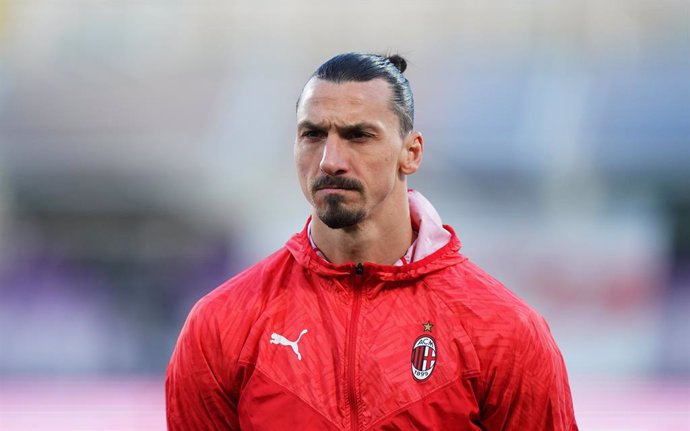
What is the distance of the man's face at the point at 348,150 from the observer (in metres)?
2.34

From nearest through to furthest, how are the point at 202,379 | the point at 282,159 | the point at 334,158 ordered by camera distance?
the point at 334,158 → the point at 202,379 → the point at 282,159

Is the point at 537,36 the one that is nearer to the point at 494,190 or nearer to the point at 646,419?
the point at 494,190

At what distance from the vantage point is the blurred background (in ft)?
29.9

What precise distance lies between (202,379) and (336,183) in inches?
23.0

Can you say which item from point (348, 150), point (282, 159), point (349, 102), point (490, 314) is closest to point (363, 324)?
point (490, 314)

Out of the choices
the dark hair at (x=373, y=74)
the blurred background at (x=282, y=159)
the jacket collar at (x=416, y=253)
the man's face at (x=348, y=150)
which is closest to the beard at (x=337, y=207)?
the man's face at (x=348, y=150)

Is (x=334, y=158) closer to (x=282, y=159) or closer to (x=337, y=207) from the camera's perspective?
(x=337, y=207)

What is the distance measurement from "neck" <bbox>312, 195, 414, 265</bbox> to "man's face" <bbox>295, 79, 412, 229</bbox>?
0.04 meters

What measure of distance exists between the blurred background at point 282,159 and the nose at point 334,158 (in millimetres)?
6298

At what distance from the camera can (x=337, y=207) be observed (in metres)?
2.35

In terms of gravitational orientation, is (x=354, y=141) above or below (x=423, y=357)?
above

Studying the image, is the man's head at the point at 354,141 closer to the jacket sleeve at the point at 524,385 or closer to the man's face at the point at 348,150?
the man's face at the point at 348,150

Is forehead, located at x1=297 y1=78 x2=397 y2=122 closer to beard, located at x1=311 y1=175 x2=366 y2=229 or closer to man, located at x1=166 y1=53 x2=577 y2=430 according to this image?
man, located at x1=166 y1=53 x2=577 y2=430

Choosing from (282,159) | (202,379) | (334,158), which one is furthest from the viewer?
(282,159)
